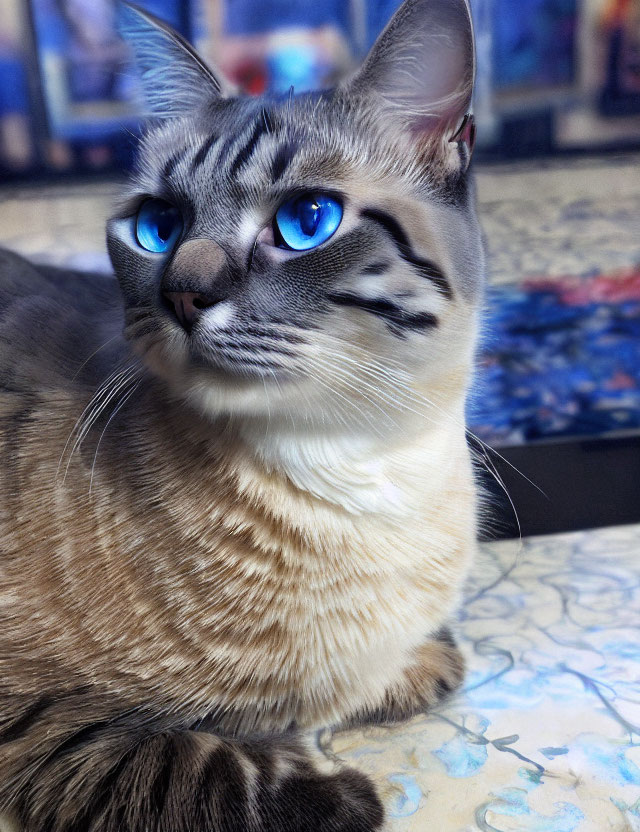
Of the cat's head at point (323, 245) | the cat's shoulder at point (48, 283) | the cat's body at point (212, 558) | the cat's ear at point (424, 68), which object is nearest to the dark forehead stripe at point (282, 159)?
the cat's head at point (323, 245)

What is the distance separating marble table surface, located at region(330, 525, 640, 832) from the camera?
0.82 m

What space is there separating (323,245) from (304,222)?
3 cm

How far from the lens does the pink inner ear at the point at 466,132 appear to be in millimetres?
823

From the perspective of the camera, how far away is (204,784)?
30.7 inches

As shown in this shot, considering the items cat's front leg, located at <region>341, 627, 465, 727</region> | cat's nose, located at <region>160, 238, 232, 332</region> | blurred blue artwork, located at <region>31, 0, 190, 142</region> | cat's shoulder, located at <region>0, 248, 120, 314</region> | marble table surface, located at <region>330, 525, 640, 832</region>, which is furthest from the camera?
blurred blue artwork, located at <region>31, 0, 190, 142</region>

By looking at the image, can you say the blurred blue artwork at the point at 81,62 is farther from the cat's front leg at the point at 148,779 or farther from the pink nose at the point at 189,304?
the cat's front leg at the point at 148,779

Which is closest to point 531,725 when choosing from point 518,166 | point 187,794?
point 187,794

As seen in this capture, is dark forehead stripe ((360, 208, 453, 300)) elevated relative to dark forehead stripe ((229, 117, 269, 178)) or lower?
lower

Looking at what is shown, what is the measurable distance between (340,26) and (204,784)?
1165 mm

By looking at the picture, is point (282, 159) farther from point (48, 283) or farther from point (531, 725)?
point (531, 725)

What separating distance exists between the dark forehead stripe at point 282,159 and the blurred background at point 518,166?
18.6 inches

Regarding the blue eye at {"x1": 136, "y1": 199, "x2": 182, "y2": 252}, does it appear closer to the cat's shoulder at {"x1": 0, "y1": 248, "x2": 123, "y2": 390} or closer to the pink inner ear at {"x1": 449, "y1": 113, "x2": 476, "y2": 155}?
the cat's shoulder at {"x1": 0, "y1": 248, "x2": 123, "y2": 390}

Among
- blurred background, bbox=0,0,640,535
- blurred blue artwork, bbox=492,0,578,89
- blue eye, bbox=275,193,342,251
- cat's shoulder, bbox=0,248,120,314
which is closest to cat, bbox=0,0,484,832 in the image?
blue eye, bbox=275,193,342,251

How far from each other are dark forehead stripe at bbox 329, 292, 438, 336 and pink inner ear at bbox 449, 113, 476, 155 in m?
0.19
